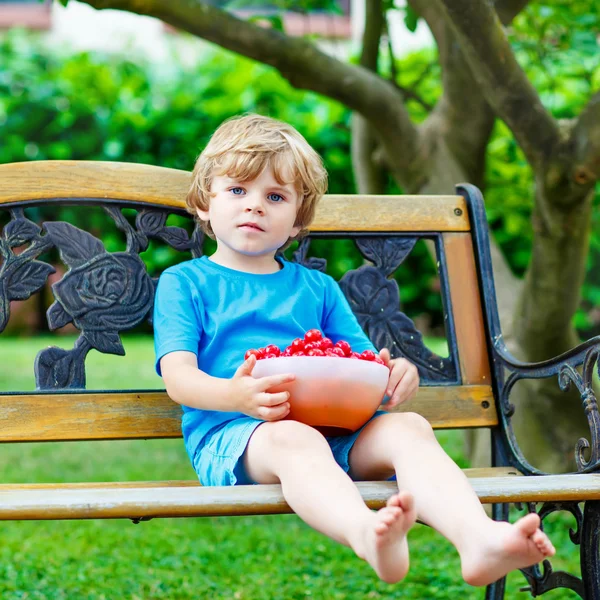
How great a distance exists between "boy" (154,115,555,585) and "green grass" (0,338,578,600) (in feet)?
3.20

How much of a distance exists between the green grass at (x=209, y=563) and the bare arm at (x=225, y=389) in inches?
43.7

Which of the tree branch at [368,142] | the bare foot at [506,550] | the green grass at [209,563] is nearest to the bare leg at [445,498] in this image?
the bare foot at [506,550]

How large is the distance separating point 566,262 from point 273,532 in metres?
1.49

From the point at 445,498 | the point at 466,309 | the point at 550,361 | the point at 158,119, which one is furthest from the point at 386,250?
the point at 158,119

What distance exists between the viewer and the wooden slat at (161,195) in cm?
243

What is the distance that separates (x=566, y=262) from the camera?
11.0 ft

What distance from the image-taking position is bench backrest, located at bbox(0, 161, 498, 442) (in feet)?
7.73

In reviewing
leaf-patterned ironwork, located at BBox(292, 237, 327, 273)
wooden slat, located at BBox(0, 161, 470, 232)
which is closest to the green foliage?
wooden slat, located at BBox(0, 161, 470, 232)

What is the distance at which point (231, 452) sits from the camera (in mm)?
1926

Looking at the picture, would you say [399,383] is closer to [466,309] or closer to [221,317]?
[221,317]

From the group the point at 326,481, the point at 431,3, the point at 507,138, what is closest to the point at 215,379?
the point at 326,481

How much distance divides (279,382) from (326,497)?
259 millimetres

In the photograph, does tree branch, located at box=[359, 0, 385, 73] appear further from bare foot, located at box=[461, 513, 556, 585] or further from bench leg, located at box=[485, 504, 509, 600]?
bare foot, located at box=[461, 513, 556, 585]

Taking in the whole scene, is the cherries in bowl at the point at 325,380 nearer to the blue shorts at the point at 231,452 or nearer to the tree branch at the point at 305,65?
the blue shorts at the point at 231,452
